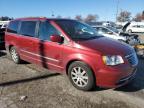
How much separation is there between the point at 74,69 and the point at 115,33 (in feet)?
36.9

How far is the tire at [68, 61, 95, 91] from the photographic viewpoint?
528 centimetres

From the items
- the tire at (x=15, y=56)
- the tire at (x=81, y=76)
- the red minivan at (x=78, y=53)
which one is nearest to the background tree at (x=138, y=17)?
the tire at (x=15, y=56)

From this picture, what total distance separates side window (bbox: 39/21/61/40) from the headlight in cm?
160

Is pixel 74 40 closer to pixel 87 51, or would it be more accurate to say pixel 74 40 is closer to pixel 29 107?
pixel 87 51

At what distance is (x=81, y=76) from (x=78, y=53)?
1.87 ft

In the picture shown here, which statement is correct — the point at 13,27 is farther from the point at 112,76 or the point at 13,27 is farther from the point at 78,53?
the point at 112,76

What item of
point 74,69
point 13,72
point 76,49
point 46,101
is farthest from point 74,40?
point 13,72

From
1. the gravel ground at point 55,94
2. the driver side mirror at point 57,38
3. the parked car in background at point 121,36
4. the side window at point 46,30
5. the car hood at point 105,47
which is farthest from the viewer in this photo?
the parked car in background at point 121,36

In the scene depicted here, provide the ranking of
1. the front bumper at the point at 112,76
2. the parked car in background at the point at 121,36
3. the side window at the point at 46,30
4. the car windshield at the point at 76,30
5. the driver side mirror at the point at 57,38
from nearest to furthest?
the front bumper at the point at 112,76, the driver side mirror at the point at 57,38, the car windshield at the point at 76,30, the side window at the point at 46,30, the parked car in background at the point at 121,36

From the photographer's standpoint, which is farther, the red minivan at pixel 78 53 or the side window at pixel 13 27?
the side window at pixel 13 27

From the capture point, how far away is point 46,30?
637cm

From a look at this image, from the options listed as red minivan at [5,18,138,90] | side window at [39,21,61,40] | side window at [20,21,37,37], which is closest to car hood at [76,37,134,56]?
red minivan at [5,18,138,90]

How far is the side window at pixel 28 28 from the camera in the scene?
6.92m

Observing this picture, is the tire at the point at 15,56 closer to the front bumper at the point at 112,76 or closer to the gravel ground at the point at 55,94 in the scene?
the gravel ground at the point at 55,94
